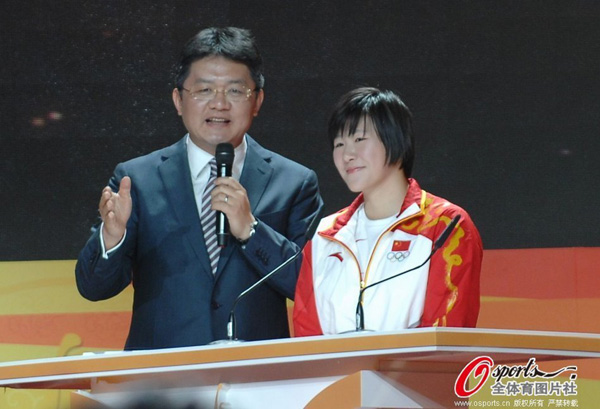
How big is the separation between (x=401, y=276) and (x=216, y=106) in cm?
89

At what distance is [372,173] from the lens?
7.55ft

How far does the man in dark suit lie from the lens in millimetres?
2533

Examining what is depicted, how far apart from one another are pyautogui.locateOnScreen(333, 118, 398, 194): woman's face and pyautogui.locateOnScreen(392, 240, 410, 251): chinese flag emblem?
19cm

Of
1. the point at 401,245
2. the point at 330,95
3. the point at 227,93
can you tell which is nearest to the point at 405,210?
the point at 401,245

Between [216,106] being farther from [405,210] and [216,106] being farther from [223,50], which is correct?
[405,210]

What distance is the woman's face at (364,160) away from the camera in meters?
2.30

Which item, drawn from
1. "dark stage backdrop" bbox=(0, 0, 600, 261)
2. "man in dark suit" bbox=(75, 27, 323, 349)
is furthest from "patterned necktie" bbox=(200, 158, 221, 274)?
"dark stage backdrop" bbox=(0, 0, 600, 261)

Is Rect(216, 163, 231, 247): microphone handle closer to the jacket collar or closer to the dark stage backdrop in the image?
the jacket collar

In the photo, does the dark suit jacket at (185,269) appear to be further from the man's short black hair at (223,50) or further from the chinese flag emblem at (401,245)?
the chinese flag emblem at (401,245)

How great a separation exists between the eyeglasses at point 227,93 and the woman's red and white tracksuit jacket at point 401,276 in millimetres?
614

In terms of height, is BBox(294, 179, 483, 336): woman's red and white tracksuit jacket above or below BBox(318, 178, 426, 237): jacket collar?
below

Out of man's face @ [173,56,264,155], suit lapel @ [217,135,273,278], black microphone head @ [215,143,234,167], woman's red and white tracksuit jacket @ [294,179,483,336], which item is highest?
man's face @ [173,56,264,155]

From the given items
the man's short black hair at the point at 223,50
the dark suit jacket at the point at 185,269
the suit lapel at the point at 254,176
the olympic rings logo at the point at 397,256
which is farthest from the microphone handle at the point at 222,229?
the man's short black hair at the point at 223,50

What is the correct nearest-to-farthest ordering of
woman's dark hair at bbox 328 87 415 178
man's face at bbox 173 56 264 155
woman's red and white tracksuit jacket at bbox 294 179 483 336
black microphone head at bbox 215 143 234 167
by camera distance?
woman's red and white tracksuit jacket at bbox 294 179 483 336 → woman's dark hair at bbox 328 87 415 178 → black microphone head at bbox 215 143 234 167 → man's face at bbox 173 56 264 155
